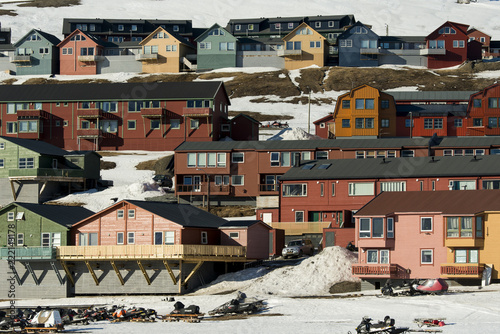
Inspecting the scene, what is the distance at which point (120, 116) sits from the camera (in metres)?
113

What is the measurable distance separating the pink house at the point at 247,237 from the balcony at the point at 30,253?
447 inches

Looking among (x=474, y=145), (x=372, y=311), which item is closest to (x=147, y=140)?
(x=474, y=145)

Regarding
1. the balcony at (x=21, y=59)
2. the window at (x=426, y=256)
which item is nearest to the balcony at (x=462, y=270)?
the window at (x=426, y=256)

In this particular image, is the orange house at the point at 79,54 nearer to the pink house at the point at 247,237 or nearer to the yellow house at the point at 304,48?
the yellow house at the point at 304,48

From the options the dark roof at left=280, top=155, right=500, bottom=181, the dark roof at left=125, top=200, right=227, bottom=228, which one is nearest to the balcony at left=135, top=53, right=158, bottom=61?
the dark roof at left=280, top=155, right=500, bottom=181

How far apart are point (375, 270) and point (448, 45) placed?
348 ft

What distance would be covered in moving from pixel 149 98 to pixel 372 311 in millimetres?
67757

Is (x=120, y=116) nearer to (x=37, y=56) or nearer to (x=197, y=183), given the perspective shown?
(x=197, y=183)

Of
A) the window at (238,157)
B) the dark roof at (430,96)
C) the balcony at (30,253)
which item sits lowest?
the balcony at (30,253)

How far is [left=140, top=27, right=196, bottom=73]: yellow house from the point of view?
15812cm

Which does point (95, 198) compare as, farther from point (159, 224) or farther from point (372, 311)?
point (372, 311)

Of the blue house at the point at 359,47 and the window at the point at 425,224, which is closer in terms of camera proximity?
the window at the point at 425,224

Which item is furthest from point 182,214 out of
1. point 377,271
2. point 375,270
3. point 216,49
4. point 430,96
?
point 216,49

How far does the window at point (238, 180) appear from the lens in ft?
299
